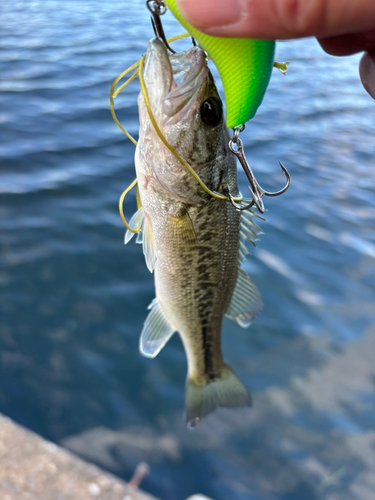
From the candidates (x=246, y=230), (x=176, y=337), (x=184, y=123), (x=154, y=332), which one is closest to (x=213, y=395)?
(x=154, y=332)

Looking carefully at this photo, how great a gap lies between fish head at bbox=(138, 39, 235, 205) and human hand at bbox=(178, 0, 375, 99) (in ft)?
1.24

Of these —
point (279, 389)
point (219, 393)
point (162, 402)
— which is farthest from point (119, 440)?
point (279, 389)

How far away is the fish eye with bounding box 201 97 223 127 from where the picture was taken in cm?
154

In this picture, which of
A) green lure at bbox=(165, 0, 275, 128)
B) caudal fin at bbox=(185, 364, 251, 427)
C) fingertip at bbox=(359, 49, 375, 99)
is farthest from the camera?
caudal fin at bbox=(185, 364, 251, 427)

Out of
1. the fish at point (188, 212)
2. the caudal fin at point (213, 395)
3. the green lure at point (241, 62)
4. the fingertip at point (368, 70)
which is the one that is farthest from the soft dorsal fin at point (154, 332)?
the fingertip at point (368, 70)

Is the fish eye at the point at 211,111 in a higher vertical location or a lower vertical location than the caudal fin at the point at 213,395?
higher

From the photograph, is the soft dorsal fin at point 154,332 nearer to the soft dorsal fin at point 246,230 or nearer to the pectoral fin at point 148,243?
the pectoral fin at point 148,243

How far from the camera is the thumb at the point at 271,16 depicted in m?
0.98

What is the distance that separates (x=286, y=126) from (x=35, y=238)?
5.23 meters

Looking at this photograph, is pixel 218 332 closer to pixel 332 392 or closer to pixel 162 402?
pixel 162 402

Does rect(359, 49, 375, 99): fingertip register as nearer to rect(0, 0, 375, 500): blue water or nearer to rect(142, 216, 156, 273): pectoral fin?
rect(142, 216, 156, 273): pectoral fin

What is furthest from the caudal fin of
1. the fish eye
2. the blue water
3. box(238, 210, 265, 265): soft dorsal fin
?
the fish eye

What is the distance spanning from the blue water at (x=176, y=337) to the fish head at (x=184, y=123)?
1.87 meters

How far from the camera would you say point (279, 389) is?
3152mm
